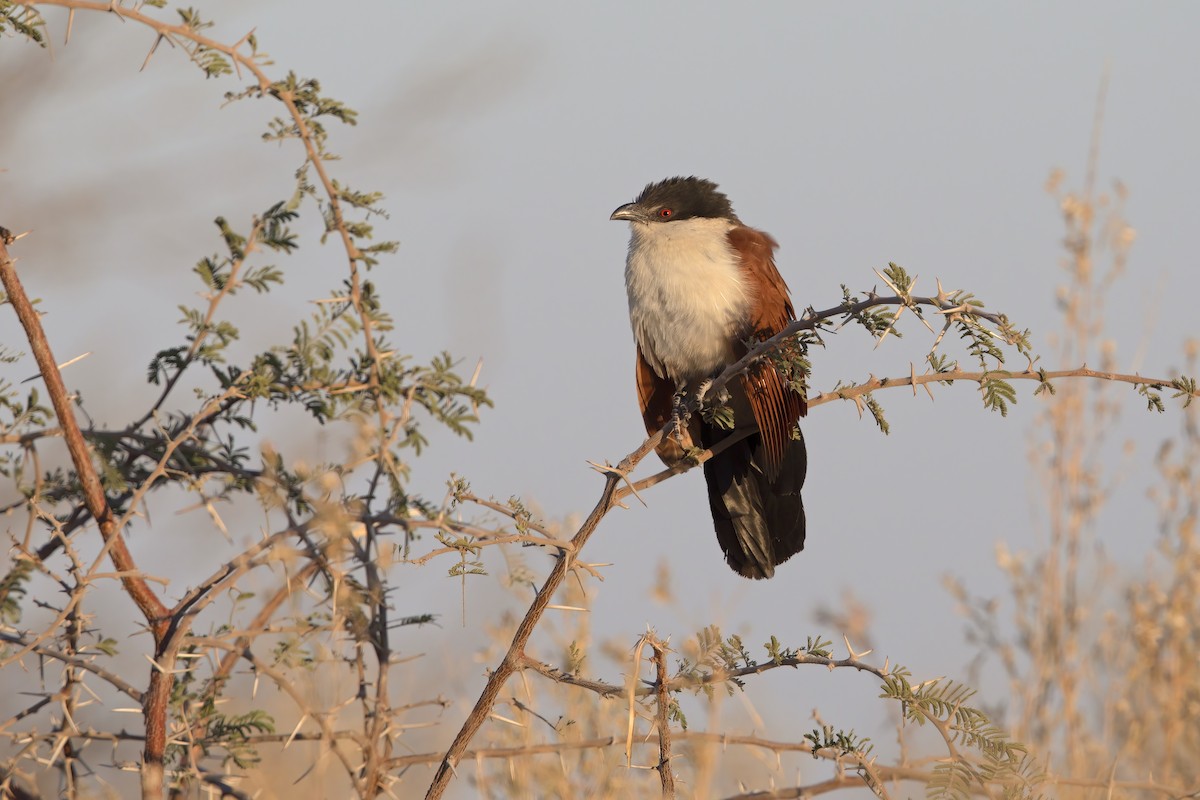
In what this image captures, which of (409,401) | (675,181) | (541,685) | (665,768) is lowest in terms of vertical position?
(665,768)

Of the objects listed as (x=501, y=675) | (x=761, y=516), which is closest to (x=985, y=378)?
(x=501, y=675)

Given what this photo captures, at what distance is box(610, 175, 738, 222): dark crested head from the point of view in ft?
14.1

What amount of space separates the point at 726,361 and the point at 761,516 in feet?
1.61

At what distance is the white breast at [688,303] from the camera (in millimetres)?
3719

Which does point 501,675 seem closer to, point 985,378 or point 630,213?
point 985,378

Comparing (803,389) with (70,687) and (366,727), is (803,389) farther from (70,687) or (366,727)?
(70,687)

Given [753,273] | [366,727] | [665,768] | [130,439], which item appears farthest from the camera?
[753,273]

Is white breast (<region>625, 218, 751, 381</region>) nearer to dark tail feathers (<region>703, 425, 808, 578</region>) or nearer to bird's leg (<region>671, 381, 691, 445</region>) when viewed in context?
bird's leg (<region>671, 381, 691, 445</region>)

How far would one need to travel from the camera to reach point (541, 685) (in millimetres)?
3867

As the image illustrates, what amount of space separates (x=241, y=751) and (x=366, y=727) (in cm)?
24

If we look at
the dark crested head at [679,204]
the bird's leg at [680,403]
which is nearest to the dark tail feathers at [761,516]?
the bird's leg at [680,403]

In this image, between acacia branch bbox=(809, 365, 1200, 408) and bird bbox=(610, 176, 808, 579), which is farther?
bird bbox=(610, 176, 808, 579)

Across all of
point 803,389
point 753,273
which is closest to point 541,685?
point 753,273

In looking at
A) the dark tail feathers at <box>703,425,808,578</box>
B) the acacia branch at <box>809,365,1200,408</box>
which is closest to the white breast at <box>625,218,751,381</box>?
the dark tail feathers at <box>703,425,808,578</box>
